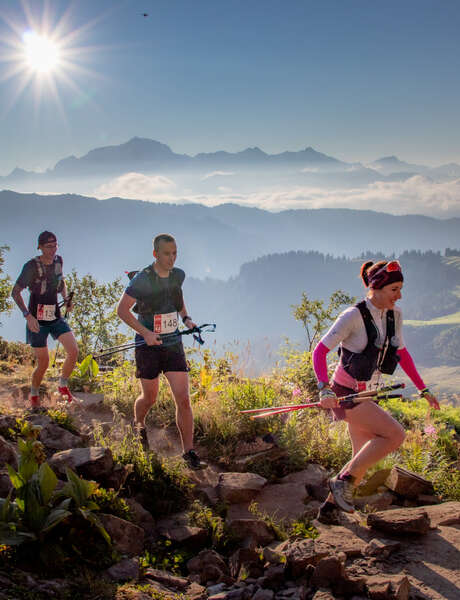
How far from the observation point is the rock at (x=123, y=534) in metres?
4.08

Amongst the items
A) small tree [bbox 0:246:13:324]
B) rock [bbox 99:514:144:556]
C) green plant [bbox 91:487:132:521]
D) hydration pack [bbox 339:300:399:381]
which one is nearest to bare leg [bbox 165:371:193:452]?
green plant [bbox 91:487:132:521]

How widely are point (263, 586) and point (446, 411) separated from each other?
A: 1293cm

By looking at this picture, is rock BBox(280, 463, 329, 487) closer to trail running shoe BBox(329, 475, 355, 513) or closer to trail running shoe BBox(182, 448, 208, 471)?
trail running shoe BBox(182, 448, 208, 471)

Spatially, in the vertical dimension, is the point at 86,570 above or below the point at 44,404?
below

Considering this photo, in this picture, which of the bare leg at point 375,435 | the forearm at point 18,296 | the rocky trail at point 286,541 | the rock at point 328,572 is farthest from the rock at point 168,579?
Answer: the forearm at point 18,296

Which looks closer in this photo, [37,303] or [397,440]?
[397,440]

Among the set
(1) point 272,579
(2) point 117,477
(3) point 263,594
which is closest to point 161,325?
(2) point 117,477

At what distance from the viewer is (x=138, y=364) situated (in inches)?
233

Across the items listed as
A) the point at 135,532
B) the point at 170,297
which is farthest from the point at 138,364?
the point at 135,532

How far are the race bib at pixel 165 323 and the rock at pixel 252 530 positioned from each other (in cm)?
226

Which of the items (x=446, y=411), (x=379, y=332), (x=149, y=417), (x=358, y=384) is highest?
(x=379, y=332)

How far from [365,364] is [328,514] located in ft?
4.91

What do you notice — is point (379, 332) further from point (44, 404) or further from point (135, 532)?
point (44, 404)

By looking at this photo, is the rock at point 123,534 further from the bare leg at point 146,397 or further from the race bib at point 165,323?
the race bib at point 165,323
